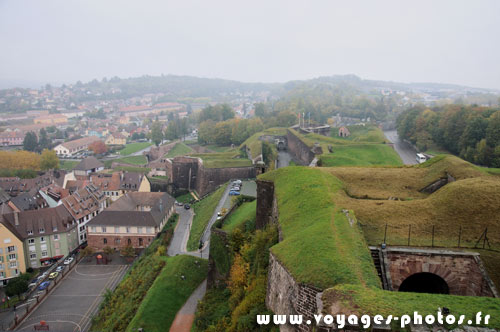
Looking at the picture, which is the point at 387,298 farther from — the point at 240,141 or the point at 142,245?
the point at 240,141

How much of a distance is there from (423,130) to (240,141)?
3283 cm

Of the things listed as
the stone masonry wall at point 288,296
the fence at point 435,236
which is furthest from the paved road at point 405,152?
the stone masonry wall at point 288,296

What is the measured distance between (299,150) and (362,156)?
42.8 feet

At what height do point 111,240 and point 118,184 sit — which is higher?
point 118,184

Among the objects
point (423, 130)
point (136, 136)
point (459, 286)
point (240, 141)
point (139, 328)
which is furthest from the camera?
point (136, 136)

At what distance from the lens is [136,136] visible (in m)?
118

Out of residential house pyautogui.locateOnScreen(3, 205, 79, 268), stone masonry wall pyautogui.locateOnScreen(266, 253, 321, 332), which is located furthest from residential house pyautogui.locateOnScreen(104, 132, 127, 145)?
stone masonry wall pyautogui.locateOnScreen(266, 253, 321, 332)

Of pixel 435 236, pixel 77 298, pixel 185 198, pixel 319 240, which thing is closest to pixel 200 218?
pixel 77 298

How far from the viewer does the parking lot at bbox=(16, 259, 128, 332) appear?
2808 centimetres

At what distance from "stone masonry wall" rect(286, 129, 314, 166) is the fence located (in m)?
28.9

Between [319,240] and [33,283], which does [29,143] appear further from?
[319,240]

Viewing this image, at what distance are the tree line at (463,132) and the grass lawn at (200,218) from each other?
28.8 m

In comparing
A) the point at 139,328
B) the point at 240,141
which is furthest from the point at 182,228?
the point at 240,141

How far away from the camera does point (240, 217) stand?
27.4 meters
